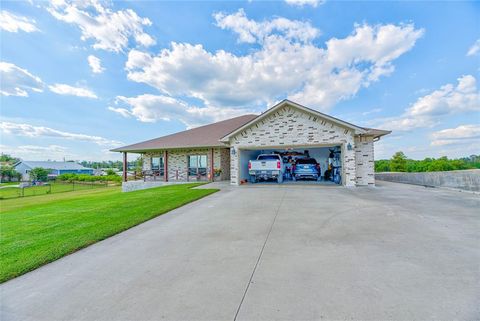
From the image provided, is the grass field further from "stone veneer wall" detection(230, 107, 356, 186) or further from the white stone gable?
the white stone gable

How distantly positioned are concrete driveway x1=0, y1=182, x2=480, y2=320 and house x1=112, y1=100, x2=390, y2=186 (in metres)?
7.26

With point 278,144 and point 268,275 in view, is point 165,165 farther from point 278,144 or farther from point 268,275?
point 268,275

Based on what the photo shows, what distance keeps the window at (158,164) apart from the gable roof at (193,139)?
1.59 metres

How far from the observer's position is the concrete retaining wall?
9.94 m

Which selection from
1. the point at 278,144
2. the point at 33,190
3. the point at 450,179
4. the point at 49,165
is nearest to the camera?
the point at 450,179

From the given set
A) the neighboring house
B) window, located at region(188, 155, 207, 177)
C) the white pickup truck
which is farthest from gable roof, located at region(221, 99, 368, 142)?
the neighboring house

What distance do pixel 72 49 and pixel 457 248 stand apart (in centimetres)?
1767

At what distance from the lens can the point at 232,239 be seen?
13.7 ft

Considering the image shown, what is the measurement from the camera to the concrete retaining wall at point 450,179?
32.6 feet

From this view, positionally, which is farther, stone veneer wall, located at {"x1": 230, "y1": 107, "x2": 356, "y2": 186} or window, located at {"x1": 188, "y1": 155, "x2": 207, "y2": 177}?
window, located at {"x1": 188, "y1": 155, "x2": 207, "y2": 177}

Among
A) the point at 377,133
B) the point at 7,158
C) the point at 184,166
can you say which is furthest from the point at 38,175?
the point at 377,133

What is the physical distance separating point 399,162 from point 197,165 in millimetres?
34006

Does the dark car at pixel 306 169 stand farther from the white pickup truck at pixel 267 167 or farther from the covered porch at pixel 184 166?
the covered porch at pixel 184 166

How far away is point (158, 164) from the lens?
1847 centimetres
